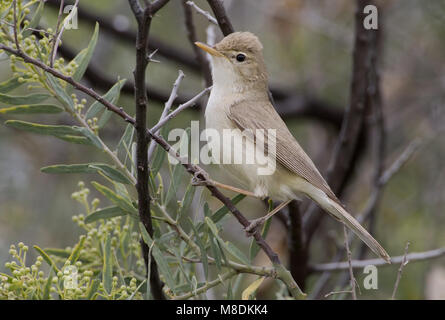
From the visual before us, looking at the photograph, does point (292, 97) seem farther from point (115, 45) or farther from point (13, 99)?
point (13, 99)

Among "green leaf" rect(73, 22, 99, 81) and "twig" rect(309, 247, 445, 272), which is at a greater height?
"green leaf" rect(73, 22, 99, 81)

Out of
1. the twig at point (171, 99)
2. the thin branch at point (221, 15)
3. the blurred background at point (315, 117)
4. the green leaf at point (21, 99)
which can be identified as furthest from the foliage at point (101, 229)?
the blurred background at point (315, 117)

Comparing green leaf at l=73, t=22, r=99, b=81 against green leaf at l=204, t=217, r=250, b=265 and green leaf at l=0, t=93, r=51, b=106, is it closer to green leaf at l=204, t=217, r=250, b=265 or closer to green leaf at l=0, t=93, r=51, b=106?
green leaf at l=0, t=93, r=51, b=106

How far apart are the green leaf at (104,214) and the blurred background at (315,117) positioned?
231 centimetres

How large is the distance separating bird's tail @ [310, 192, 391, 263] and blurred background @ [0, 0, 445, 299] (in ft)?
4.28

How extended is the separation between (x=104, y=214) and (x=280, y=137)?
1.18m

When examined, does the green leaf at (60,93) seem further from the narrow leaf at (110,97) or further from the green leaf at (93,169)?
the green leaf at (93,169)

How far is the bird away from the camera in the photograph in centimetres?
288

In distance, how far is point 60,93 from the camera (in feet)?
7.18

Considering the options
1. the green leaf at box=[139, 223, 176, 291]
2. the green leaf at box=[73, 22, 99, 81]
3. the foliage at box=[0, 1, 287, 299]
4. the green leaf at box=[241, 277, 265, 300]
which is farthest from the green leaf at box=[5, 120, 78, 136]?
the green leaf at box=[241, 277, 265, 300]

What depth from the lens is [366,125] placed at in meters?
4.91

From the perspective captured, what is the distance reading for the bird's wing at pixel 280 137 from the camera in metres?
2.93
